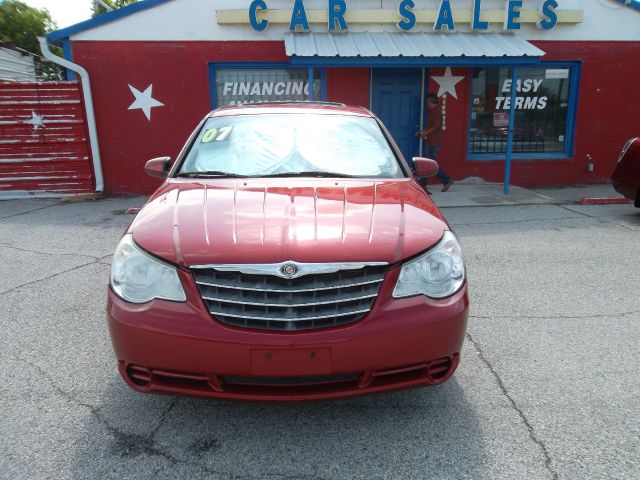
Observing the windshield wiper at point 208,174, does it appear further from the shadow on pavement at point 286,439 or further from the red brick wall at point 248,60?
the red brick wall at point 248,60

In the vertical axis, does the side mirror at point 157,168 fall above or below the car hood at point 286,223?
below

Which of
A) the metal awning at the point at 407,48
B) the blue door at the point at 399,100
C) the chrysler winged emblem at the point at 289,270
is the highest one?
the metal awning at the point at 407,48

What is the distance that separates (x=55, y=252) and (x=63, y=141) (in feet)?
16.1

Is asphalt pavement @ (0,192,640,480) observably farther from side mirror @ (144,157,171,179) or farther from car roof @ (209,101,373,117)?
car roof @ (209,101,373,117)

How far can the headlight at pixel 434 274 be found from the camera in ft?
7.60

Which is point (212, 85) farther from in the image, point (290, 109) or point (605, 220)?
point (605, 220)

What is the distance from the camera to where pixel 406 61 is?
28.4 feet

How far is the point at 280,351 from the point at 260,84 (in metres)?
8.84

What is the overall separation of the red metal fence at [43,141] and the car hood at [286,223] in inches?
321

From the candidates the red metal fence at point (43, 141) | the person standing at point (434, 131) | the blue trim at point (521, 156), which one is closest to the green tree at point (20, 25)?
the red metal fence at point (43, 141)

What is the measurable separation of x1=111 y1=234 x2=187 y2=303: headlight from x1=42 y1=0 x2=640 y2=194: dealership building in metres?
6.86

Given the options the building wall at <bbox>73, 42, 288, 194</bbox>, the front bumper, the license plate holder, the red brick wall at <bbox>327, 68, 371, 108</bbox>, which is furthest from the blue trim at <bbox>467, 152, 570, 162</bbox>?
the license plate holder

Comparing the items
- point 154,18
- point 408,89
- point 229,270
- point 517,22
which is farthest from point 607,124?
point 229,270

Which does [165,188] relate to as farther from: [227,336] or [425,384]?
[425,384]
